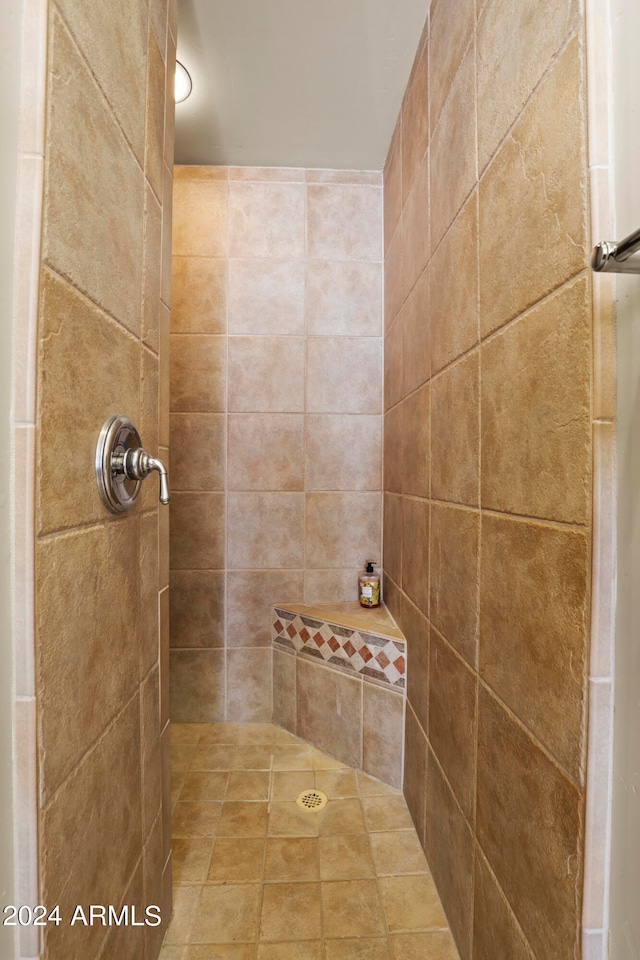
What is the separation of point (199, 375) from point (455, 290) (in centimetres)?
116

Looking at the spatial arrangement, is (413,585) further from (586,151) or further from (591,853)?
→ (586,151)

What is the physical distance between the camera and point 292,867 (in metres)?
1.20

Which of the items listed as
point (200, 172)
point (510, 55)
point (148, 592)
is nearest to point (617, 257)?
point (510, 55)

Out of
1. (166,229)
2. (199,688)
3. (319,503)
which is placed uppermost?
(166,229)

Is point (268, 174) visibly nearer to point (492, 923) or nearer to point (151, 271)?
point (151, 271)

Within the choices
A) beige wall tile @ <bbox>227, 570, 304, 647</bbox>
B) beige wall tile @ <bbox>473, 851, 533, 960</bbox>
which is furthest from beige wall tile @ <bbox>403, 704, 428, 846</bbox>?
beige wall tile @ <bbox>227, 570, 304, 647</bbox>

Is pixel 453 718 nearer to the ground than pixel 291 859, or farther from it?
farther from it

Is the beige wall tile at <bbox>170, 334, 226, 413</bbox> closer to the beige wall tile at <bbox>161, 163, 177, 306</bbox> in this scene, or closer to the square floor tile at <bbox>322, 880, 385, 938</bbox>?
the beige wall tile at <bbox>161, 163, 177, 306</bbox>

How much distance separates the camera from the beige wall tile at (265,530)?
1.91 metres

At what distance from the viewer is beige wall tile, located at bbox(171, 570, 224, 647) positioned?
1900mm

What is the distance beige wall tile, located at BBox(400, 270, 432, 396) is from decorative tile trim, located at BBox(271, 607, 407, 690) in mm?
803

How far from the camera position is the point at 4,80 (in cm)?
49

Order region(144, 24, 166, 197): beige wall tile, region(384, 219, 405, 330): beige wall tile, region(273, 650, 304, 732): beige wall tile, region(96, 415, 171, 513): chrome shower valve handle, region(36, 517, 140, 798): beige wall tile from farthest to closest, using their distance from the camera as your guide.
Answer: region(273, 650, 304, 732): beige wall tile, region(384, 219, 405, 330): beige wall tile, region(144, 24, 166, 197): beige wall tile, region(96, 415, 171, 513): chrome shower valve handle, region(36, 517, 140, 798): beige wall tile

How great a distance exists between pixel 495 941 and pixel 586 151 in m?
1.20
